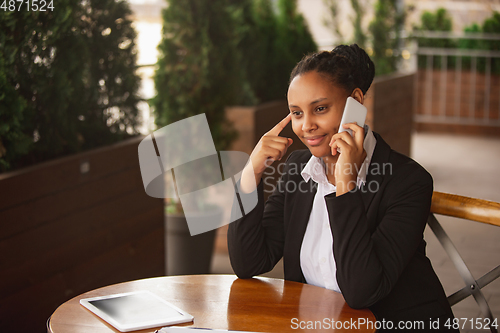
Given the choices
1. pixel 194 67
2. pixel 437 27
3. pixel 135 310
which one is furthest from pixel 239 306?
pixel 437 27

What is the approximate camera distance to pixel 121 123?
10.1 feet

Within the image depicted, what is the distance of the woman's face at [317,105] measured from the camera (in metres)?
1.53

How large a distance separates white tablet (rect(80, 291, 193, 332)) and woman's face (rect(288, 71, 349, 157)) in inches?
23.7

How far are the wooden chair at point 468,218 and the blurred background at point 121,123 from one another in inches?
58.0

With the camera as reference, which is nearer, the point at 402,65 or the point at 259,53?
the point at 259,53

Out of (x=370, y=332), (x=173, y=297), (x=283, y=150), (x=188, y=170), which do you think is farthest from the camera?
(x=188, y=170)

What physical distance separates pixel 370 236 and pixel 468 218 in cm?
42

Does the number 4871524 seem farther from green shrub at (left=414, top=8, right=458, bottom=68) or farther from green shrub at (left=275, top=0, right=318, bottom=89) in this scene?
green shrub at (left=414, top=8, right=458, bottom=68)

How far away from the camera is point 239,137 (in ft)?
13.0

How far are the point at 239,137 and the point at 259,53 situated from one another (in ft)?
2.98

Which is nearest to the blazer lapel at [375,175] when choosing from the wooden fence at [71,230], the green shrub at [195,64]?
the wooden fence at [71,230]

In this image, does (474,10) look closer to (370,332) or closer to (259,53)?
(259,53)

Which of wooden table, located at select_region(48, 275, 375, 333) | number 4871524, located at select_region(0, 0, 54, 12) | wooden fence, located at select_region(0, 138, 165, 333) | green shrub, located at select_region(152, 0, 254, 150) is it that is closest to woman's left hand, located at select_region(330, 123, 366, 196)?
wooden table, located at select_region(48, 275, 375, 333)

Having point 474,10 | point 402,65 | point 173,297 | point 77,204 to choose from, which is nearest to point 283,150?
point 173,297
